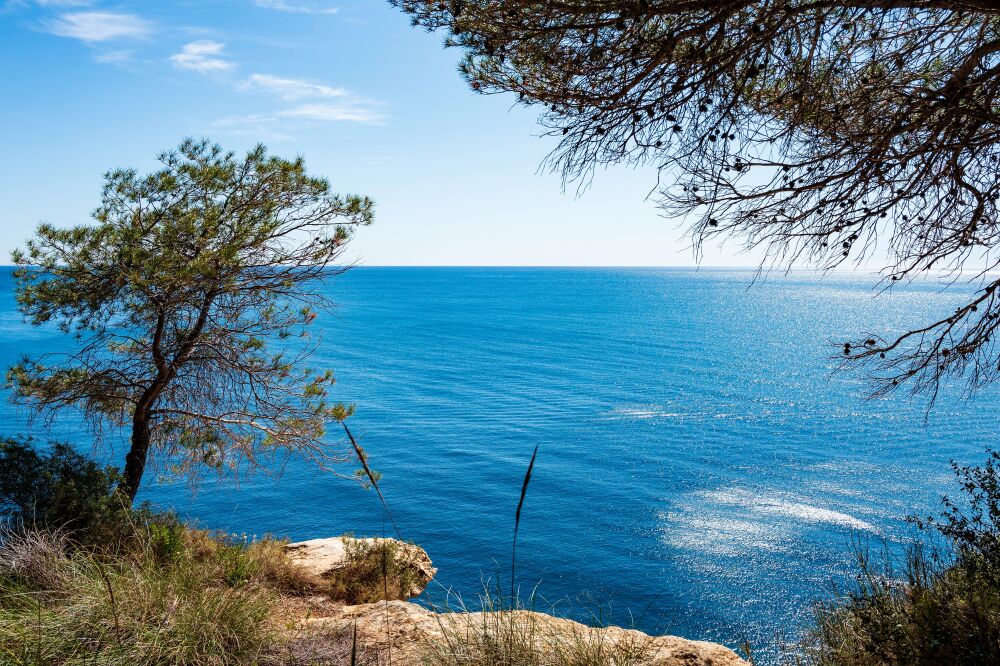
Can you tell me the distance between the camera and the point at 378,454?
966 inches

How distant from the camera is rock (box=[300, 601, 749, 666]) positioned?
12.0 feet

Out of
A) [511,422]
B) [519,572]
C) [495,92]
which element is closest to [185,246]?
[495,92]

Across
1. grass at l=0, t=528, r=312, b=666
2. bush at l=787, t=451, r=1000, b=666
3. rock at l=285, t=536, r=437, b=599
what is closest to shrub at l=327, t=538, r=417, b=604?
rock at l=285, t=536, r=437, b=599

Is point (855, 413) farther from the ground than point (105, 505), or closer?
closer

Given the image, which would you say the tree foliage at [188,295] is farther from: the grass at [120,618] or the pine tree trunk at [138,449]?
the grass at [120,618]

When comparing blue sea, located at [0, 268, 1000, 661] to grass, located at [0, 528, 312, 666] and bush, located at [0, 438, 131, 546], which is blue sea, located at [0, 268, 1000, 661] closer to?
bush, located at [0, 438, 131, 546]

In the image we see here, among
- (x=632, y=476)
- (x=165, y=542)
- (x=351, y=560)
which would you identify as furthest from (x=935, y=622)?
(x=632, y=476)

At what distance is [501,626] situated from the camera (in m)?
3.66

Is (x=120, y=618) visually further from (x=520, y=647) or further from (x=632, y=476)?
(x=632, y=476)

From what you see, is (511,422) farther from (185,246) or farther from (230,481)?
(185,246)

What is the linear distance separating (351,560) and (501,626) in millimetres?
6870

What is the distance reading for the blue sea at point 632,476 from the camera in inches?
618

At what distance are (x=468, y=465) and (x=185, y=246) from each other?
1691 cm

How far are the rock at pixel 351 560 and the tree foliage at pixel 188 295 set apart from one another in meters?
2.01
